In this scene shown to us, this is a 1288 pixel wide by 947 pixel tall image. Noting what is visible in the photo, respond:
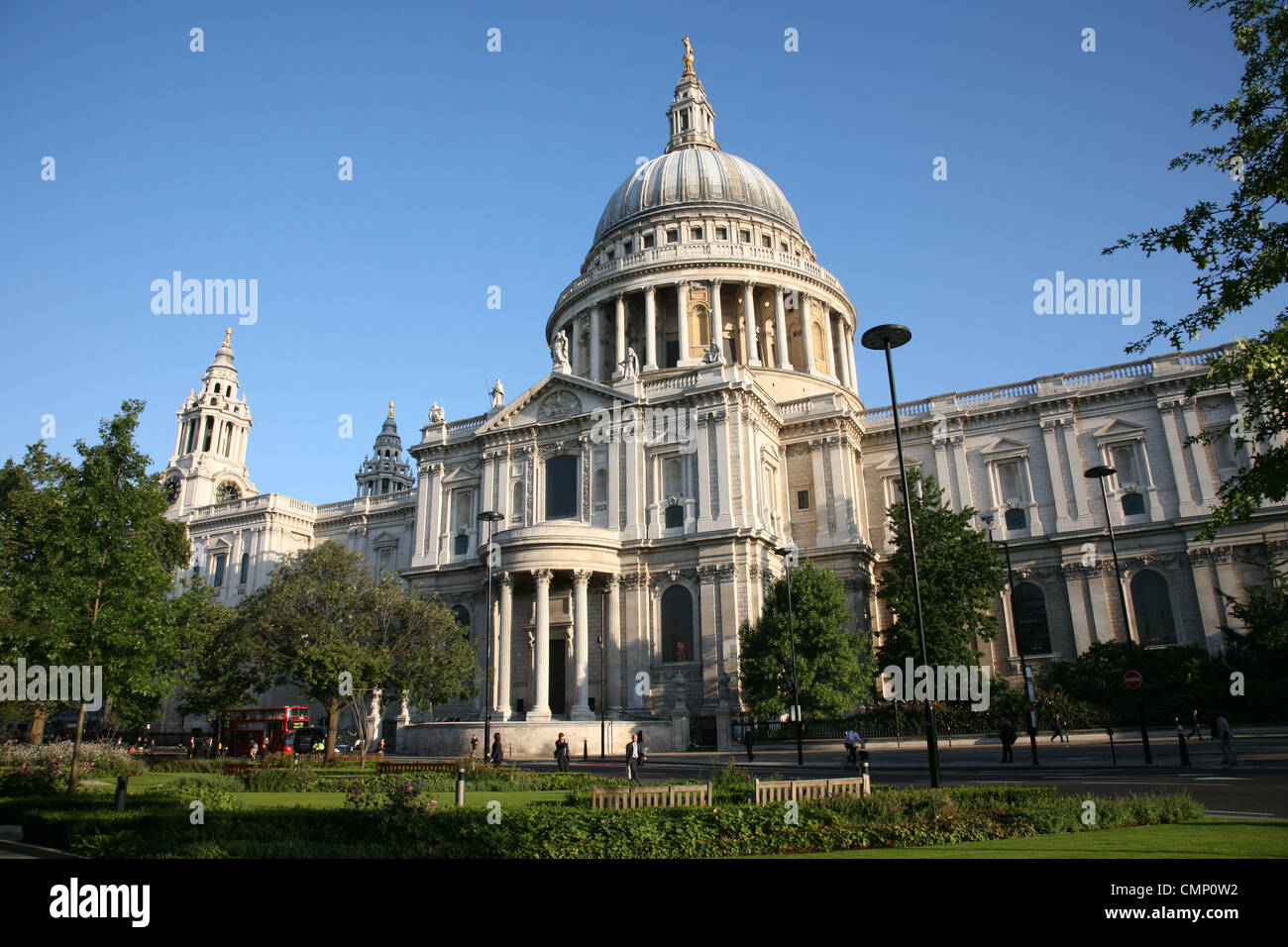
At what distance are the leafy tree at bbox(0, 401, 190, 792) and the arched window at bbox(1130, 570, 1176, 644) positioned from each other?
155 feet

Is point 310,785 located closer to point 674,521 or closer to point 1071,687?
point 674,521

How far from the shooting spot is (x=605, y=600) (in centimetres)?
4678

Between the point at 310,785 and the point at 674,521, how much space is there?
2734 cm

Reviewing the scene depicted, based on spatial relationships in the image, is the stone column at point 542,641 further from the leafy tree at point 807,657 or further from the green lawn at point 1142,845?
the green lawn at point 1142,845

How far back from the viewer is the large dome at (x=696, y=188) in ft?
235

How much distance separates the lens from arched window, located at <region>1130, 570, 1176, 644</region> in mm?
46469

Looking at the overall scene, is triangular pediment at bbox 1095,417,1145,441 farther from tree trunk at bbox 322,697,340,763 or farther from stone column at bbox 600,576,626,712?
tree trunk at bbox 322,697,340,763

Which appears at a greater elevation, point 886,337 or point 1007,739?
point 886,337

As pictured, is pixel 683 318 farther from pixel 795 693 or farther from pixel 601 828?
pixel 601 828

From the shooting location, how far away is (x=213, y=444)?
7519cm

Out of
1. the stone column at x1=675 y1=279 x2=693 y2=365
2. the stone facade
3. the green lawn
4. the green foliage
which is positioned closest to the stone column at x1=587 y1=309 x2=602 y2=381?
A: the stone facade

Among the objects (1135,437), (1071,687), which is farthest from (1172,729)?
(1135,437)

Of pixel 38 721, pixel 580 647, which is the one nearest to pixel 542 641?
pixel 580 647

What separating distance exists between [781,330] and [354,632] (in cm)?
3836
